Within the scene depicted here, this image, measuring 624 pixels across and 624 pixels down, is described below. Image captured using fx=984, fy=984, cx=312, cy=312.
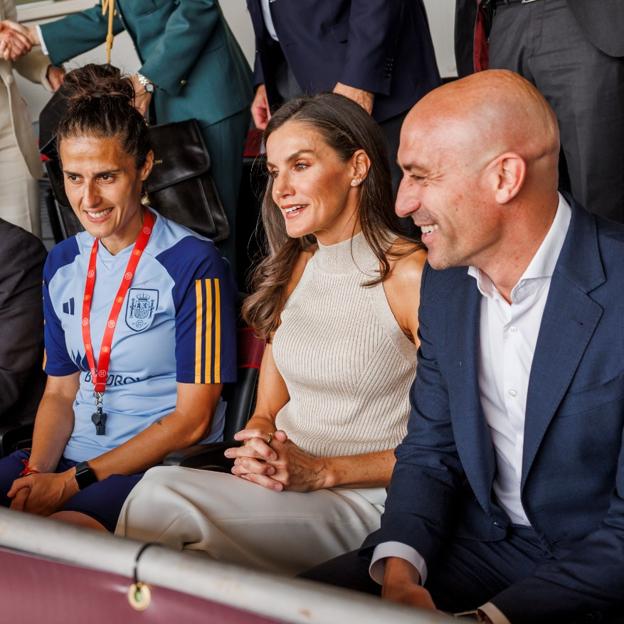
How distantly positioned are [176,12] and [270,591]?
7.92 feet

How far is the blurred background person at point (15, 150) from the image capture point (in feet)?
10.9

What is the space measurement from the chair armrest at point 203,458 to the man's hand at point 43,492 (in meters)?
0.30

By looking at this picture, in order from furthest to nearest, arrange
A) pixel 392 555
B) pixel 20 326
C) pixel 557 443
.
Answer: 1. pixel 20 326
2. pixel 392 555
3. pixel 557 443

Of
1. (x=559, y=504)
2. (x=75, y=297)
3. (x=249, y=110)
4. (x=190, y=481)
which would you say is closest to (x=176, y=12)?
(x=249, y=110)

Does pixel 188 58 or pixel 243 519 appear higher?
pixel 188 58

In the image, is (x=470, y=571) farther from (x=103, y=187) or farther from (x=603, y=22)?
(x=603, y=22)

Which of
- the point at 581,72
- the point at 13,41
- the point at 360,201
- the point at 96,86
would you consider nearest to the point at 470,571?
the point at 360,201

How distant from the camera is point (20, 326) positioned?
2.59m

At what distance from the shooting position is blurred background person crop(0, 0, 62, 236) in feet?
10.9

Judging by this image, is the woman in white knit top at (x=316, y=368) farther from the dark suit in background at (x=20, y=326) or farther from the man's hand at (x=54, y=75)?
the man's hand at (x=54, y=75)

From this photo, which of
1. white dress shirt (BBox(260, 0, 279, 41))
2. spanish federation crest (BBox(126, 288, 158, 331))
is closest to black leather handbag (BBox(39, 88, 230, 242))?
white dress shirt (BBox(260, 0, 279, 41))

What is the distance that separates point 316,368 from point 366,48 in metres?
1.06

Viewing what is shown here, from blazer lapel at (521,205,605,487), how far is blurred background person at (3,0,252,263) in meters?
1.76

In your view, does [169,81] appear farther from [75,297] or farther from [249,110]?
[75,297]
